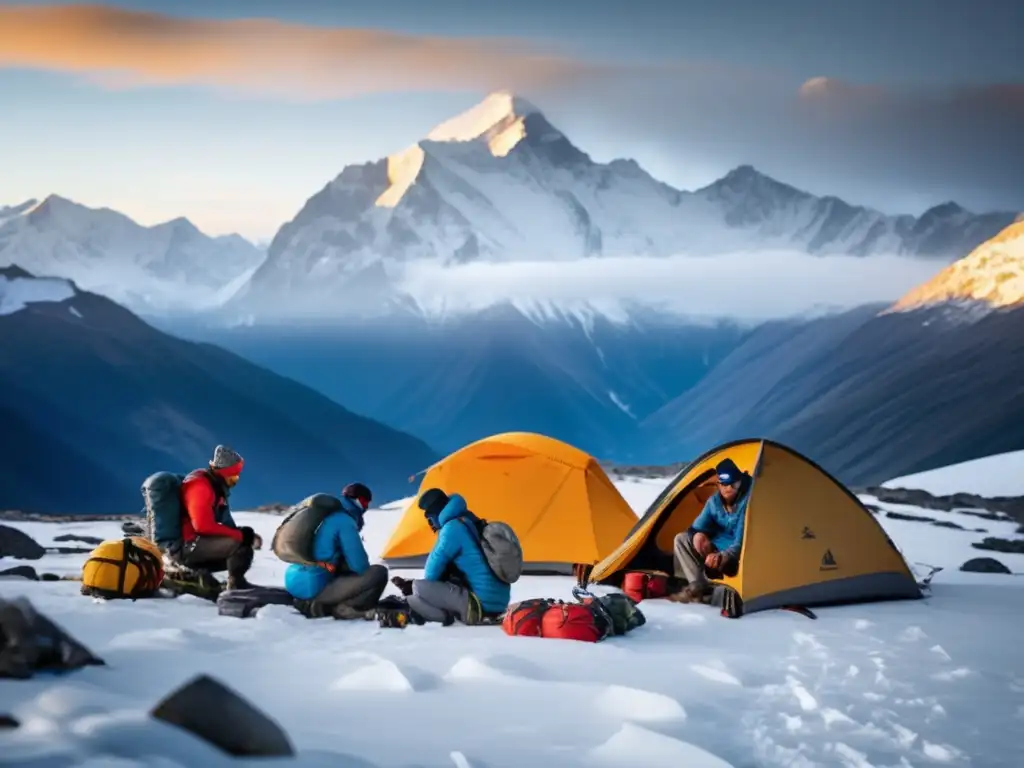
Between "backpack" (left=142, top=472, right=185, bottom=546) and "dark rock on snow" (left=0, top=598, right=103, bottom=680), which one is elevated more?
"backpack" (left=142, top=472, right=185, bottom=546)

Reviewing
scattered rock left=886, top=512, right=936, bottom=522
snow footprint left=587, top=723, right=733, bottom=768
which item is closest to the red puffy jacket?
snow footprint left=587, top=723, right=733, bottom=768

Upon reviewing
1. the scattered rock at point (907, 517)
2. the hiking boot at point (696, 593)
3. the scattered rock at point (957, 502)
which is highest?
the scattered rock at point (957, 502)

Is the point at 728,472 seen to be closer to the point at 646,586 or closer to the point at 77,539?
the point at 646,586

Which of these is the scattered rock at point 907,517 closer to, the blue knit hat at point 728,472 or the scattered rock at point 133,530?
the blue knit hat at point 728,472

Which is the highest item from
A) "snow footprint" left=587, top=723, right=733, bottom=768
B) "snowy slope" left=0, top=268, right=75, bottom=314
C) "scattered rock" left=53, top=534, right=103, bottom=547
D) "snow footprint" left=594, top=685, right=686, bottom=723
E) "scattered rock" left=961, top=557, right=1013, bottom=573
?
"snowy slope" left=0, top=268, right=75, bottom=314

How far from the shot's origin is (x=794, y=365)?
A: 189125 millimetres

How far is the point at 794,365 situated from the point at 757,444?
178795 millimetres

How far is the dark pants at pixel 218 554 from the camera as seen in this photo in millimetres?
13562

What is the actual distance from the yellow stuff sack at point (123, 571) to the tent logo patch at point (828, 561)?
772 cm

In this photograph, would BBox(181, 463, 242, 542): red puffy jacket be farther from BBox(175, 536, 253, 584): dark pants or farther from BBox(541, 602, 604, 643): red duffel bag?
BBox(541, 602, 604, 643): red duffel bag

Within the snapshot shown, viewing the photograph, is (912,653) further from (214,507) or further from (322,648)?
(214,507)

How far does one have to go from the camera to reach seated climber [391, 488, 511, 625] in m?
12.3

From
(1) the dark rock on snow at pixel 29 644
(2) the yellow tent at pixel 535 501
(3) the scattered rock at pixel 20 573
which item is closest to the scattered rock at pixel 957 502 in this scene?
(2) the yellow tent at pixel 535 501

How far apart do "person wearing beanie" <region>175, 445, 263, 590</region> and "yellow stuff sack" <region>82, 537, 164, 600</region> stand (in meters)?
0.41
